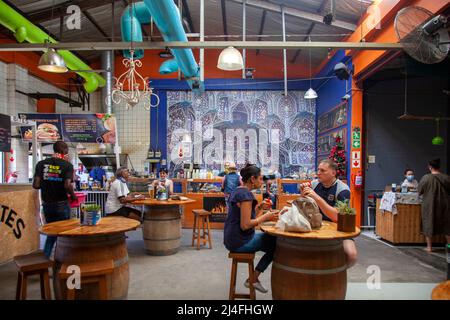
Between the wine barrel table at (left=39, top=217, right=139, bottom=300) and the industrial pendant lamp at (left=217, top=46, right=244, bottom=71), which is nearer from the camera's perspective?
the wine barrel table at (left=39, top=217, right=139, bottom=300)

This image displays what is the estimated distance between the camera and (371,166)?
7.15 metres

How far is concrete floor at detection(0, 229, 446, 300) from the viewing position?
10.9 feet

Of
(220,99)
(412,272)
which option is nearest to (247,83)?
(220,99)

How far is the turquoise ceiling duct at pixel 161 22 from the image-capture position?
4.30 metres

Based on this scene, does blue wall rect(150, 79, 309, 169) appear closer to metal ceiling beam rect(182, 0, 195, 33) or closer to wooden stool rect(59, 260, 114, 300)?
metal ceiling beam rect(182, 0, 195, 33)

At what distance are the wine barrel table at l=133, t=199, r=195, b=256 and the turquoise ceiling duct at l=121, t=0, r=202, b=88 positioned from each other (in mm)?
2723

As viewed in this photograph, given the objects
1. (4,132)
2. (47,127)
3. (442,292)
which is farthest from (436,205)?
(47,127)

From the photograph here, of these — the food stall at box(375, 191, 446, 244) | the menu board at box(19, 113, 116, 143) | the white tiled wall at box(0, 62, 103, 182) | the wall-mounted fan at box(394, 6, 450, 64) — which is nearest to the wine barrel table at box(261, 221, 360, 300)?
the wall-mounted fan at box(394, 6, 450, 64)

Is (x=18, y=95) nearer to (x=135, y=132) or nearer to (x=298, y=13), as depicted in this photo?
(x=135, y=132)

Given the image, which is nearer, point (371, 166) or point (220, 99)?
point (371, 166)

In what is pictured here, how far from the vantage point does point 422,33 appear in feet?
12.0

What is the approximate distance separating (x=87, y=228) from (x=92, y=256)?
0.93ft
